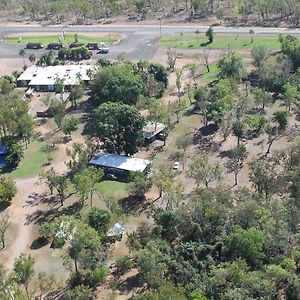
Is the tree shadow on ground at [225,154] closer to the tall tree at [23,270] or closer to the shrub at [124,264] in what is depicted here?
the shrub at [124,264]

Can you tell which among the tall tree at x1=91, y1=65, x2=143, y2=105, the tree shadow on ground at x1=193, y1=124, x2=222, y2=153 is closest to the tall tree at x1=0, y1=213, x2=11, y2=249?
the tall tree at x1=91, y1=65, x2=143, y2=105

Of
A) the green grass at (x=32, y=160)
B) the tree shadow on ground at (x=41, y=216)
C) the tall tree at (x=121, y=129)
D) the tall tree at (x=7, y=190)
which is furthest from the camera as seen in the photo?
the green grass at (x=32, y=160)

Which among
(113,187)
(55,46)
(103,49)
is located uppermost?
(55,46)

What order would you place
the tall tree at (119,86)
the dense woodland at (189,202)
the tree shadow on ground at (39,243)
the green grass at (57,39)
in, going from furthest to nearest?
1. the green grass at (57,39)
2. the tall tree at (119,86)
3. the tree shadow on ground at (39,243)
4. the dense woodland at (189,202)

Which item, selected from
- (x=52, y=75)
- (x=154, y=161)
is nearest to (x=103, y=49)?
(x=52, y=75)

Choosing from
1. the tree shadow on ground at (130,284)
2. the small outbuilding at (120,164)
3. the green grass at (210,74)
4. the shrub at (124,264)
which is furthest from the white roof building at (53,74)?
the tree shadow on ground at (130,284)

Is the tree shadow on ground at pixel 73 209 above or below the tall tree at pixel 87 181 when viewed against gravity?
below

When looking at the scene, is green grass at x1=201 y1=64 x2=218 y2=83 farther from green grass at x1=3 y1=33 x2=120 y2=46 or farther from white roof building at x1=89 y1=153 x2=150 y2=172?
white roof building at x1=89 y1=153 x2=150 y2=172

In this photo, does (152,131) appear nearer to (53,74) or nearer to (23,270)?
(53,74)
